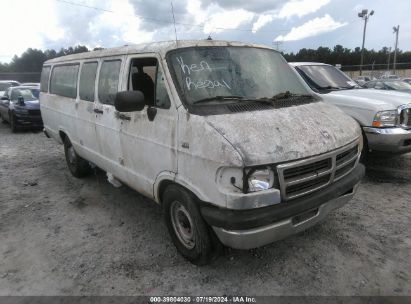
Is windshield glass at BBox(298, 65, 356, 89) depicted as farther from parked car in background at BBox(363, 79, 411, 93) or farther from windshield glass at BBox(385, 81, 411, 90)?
windshield glass at BBox(385, 81, 411, 90)

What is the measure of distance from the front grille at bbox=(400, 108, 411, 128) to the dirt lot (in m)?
0.98

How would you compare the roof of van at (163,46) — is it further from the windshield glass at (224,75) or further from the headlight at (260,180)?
the headlight at (260,180)

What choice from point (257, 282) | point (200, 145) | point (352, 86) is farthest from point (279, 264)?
point (352, 86)

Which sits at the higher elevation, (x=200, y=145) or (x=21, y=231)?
(x=200, y=145)

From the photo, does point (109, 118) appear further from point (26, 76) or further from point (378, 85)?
point (26, 76)

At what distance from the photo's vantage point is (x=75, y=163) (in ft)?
20.9

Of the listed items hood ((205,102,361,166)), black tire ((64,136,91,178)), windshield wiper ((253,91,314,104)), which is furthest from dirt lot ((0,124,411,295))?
windshield wiper ((253,91,314,104))

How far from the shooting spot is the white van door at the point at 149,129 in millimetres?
3416

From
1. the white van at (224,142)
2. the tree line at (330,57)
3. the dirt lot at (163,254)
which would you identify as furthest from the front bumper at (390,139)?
the tree line at (330,57)

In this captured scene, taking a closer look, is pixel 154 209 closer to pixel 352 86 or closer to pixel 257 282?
pixel 257 282

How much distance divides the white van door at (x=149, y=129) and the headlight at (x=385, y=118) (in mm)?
3761

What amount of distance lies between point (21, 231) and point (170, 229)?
215 centimetres

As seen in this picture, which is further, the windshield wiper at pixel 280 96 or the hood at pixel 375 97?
the hood at pixel 375 97

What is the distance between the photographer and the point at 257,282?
323 cm
